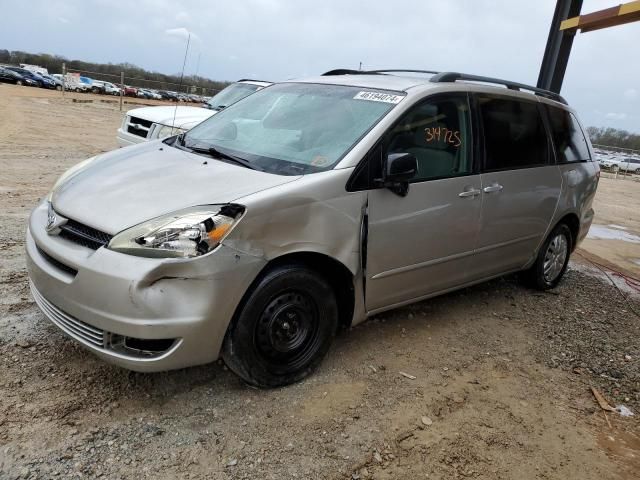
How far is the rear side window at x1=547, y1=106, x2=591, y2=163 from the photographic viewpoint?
4.81 m

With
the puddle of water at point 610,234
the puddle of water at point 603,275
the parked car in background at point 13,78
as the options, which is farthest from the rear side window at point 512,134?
the parked car in background at point 13,78

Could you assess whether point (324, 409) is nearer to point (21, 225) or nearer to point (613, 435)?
point (613, 435)

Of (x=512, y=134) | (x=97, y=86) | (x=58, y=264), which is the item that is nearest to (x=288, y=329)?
(x=58, y=264)

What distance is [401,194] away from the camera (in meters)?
3.32

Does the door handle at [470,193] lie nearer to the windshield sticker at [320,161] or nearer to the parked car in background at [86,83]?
the windshield sticker at [320,161]

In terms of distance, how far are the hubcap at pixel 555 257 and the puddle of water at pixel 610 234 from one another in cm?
395

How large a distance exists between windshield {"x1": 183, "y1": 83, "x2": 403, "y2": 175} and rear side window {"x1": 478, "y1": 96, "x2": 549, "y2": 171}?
0.95 m

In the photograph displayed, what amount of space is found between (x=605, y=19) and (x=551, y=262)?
4024 millimetres

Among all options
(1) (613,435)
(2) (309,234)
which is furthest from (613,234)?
(2) (309,234)

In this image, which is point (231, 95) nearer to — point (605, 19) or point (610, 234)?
point (605, 19)

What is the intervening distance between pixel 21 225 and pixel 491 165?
Answer: 14.9ft

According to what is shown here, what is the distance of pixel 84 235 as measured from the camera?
8.88ft

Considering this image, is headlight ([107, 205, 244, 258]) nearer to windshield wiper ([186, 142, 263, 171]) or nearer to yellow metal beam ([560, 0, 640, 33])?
windshield wiper ([186, 142, 263, 171])

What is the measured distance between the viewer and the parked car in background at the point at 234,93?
30.5 ft
